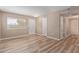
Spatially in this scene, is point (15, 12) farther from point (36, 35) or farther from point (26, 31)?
point (36, 35)

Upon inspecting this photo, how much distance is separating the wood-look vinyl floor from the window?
238 mm

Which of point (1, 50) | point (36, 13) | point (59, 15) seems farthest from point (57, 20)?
point (1, 50)

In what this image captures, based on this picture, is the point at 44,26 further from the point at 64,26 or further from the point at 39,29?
the point at 64,26

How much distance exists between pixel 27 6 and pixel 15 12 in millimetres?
245

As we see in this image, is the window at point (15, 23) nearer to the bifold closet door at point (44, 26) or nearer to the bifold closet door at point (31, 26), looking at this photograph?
the bifold closet door at point (31, 26)

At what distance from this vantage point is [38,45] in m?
1.88

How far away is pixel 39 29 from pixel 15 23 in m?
0.46

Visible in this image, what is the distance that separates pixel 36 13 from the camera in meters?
1.87

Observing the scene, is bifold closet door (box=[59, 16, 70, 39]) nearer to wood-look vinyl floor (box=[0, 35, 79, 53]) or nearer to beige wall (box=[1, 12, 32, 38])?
wood-look vinyl floor (box=[0, 35, 79, 53])

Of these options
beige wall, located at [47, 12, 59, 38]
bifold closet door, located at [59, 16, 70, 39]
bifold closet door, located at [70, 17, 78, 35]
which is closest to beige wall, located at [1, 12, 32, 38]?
beige wall, located at [47, 12, 59, 38]

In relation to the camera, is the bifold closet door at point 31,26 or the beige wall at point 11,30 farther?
the bifold closet door at point 31,26

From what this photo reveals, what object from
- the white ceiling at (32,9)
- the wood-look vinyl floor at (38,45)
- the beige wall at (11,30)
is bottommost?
the wood-look vinyl floor at (38,45)

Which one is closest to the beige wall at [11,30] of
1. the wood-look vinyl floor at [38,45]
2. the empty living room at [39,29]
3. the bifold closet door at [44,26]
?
the empty living room at [39,29]

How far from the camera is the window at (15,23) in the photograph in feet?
6.02
